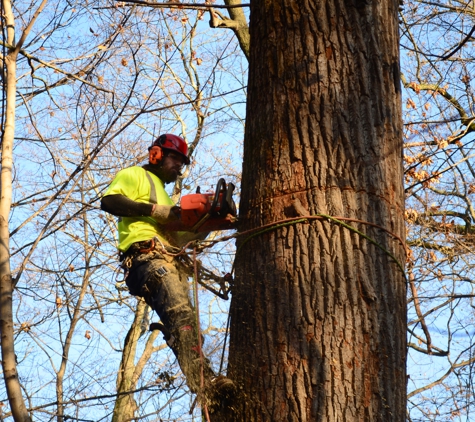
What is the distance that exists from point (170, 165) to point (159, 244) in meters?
0.76

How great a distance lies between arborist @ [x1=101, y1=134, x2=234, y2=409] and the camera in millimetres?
3775

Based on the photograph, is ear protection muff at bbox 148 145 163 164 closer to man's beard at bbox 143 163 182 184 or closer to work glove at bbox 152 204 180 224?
man's beard at bbox 143 163 182 184

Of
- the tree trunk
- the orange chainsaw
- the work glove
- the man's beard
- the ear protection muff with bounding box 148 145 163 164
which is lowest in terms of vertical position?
the tree trunk

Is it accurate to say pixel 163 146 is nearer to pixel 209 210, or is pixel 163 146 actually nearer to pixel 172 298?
pixel 209 210

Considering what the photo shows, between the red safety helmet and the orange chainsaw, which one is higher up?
the red safety helmet

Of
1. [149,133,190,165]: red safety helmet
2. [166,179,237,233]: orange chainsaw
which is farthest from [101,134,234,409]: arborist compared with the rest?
[166,179,237,233]: orange chainsaw

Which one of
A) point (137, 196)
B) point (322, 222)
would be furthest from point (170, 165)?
point (322, 222)

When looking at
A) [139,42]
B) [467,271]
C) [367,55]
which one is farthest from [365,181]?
[467,271]

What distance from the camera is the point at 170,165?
15.4 ft

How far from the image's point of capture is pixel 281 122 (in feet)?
8.90

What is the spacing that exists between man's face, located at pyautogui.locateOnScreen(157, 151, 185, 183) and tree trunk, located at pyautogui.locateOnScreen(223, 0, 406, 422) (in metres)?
1.83

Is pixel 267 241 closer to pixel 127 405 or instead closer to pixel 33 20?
pixel 33 20

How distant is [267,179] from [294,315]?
0.60 meters

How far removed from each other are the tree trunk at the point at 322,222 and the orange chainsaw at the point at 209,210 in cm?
91
